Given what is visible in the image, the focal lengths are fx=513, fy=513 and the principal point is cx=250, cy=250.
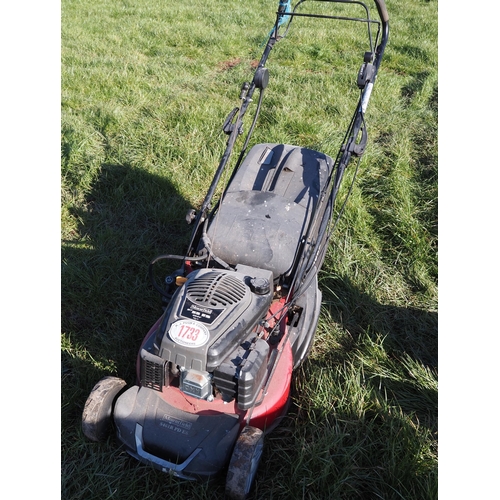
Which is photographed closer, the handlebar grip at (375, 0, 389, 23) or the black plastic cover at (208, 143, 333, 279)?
the black plastic cover at (208, 143, 333, 279)

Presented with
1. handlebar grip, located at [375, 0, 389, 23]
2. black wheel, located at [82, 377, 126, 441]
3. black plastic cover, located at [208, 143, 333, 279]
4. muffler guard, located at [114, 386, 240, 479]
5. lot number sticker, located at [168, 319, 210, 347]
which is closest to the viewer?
lot number sticker, located at [168, 319, 210, 347]

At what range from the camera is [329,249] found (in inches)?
135

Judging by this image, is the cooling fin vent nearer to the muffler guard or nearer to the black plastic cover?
the black plastic cover

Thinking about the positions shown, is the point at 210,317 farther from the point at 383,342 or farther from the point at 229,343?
the point at 383,342

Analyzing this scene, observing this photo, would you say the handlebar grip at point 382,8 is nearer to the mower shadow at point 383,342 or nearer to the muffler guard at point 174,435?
the mower shadow at point 383,342

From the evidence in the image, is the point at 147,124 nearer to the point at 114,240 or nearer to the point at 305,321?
the point at 114,240

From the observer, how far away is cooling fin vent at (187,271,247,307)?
2004 millimetres

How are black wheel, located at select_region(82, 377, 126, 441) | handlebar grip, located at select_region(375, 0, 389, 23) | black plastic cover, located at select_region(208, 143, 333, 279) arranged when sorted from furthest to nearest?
1. handlebar grip, located at select_region(375, 0, 389, 23)
2. black plastic cover, located at select_region(208, 143, 333, 279)
3. black wheel, located at select_region(82, 377, 126, 441)

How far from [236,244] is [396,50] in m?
5.95

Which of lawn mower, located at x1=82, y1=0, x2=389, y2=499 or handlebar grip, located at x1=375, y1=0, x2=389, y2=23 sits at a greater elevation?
handlebar grip, located at x1=375, y1=0, x2=389, y2=23

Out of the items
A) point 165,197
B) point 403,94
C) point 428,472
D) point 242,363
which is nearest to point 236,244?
point 242,363

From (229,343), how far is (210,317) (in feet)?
0.40

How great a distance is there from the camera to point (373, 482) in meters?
2.11

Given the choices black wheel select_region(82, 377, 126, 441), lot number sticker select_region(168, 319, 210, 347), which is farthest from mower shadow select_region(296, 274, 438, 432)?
black wheel select_region(82, 377, 126, 441)
